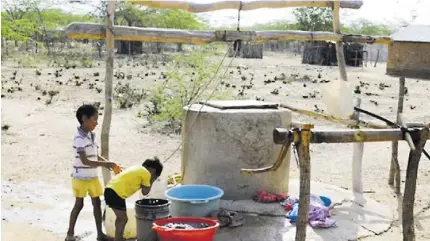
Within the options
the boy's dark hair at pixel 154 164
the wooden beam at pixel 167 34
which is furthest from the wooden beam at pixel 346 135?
the wooden beam at pixel 167 34

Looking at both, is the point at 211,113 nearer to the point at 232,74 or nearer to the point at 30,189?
the point at 30,189

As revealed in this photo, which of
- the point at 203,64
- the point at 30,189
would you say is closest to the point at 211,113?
the point at 30,189

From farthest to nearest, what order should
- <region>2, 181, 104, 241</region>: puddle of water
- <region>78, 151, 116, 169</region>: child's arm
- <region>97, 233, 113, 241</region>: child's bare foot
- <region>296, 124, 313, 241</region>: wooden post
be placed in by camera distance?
<region>2, 181, 104, 241</region>: puddle of water < <region>97, 233, 113, 241</region>: child's bare foot < <region>78, 151, 116, 169</region>: child's arm < <region>296, 124, 313, 241</region>: wooden post

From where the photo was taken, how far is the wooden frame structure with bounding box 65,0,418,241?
376 centimetres

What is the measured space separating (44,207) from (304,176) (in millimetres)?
3264

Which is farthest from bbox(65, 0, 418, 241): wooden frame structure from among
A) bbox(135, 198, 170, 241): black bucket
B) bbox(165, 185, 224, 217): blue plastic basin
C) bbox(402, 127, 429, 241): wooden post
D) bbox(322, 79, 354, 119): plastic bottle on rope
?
bbox(135, 198, 170, 241): black bucket

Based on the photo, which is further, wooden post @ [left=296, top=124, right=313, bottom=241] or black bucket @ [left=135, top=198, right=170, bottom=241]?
black bucket @ [left=135, top=198, right=170, bottom=241]

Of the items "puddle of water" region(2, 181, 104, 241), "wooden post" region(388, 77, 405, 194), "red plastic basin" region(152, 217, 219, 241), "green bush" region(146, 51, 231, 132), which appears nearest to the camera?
"red plastic basin" region(152, 217, 219, 241)

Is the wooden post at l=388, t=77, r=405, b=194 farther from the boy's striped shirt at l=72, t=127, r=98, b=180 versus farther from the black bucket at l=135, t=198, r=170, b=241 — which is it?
the boy's striped shirt at l=72, t=127, r=98, b=180

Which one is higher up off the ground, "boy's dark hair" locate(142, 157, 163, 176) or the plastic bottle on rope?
the plastic bottle on rope

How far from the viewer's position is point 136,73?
71.9ft

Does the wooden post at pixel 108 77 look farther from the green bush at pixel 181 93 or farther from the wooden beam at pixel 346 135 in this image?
the green bush at pixel 181 93

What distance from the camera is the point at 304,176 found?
3756 mm

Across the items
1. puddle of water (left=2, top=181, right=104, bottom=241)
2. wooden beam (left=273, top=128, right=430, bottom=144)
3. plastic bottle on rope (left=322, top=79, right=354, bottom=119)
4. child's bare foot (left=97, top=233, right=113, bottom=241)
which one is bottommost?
puddle of water (left=2, top=181, right=104, bottom=241)
